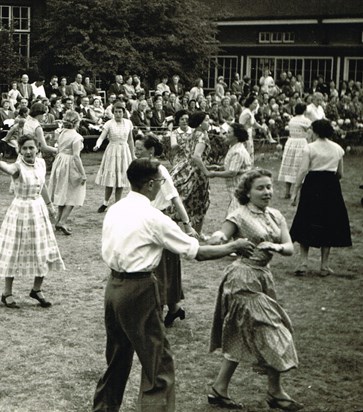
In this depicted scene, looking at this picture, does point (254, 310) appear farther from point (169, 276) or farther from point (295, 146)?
point (295, 146)

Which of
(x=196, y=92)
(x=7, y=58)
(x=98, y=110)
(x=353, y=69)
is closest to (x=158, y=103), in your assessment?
(x=98, y=110)

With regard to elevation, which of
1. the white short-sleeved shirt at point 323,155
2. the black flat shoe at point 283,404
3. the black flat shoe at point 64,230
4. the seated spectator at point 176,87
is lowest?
the black flat shoe at point 283,404

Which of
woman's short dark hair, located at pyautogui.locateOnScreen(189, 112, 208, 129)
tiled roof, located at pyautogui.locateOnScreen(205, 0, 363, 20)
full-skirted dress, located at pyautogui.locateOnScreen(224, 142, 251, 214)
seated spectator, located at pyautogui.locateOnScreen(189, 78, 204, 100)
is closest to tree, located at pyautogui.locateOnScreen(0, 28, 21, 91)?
seated spectator, located at pyautogui.locateOnScreen(189, 78, 204, 100)

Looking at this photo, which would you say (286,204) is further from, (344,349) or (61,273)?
(344,349)

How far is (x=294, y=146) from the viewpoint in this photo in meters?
14.9

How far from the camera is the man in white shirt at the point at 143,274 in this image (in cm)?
500

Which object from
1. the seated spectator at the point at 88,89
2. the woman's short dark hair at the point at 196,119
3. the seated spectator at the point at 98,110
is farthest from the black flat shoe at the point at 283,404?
the seated spectator at the point at 88,89

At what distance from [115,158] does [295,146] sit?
11.1 ft

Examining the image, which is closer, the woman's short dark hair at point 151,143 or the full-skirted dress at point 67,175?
the woman's short dark hair at point 151,143

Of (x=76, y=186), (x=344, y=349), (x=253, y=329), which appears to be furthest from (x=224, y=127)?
(x=253, y=329)

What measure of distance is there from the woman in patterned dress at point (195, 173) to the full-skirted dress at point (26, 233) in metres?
2.44

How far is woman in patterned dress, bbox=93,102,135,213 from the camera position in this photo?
13312mm

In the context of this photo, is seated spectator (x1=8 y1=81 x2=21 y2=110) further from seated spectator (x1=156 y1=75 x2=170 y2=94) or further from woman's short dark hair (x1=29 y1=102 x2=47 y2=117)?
woman's short dark hair (x1=29 y1=102 x2=47 y2=117)

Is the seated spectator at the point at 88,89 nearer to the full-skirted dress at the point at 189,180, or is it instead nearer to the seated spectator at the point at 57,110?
the seated spectator at the point at 57,110
